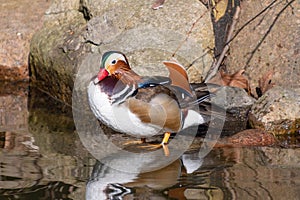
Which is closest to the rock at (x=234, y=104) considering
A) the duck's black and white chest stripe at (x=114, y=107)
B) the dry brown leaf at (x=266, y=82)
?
the dry brown leaf at (x=266, y=82)

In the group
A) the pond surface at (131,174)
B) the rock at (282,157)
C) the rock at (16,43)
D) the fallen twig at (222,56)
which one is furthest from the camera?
the rock at (16,43)

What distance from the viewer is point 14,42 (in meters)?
8.07

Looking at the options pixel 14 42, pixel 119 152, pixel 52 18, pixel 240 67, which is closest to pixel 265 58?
pixel 240 67

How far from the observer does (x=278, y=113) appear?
581 cm

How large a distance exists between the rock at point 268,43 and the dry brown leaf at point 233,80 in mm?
69

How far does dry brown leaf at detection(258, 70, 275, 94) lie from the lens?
6484 mm

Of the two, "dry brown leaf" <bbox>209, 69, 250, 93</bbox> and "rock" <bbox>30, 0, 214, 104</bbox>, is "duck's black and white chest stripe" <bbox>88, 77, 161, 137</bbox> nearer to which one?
"rock" <bbox>30, 0, 214, 104</bbox>

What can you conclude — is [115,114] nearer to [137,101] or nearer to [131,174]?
[137,101]

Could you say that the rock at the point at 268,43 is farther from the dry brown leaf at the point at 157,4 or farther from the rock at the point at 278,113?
the dry brown leaf at the point at 157,4

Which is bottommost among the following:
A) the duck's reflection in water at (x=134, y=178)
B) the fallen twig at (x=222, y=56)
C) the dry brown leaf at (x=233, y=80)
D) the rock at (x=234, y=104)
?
the duck's reflection in water at (x=134, y=178)

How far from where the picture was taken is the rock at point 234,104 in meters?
6.17

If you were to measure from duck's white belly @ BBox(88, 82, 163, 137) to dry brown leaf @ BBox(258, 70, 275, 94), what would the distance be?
175cm

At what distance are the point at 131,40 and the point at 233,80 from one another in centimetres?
108

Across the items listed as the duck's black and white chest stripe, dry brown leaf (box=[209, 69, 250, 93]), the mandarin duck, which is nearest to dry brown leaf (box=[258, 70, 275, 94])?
dry brown leaf (box=[209, 69, 250, 93])
